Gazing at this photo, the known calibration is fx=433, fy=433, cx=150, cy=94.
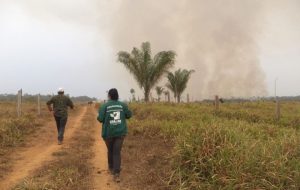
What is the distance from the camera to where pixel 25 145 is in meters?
15.5

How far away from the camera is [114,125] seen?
10.0m

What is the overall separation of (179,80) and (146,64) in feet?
40.4

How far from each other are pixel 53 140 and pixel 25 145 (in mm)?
1609

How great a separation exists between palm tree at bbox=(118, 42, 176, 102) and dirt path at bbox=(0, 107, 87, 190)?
22590mm

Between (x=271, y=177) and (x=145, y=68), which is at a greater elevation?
(x=145, y=68)

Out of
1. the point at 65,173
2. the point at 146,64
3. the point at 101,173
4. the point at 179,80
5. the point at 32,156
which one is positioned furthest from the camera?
the point at 179,80

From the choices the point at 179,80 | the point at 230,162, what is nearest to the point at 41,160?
the point at 230,162

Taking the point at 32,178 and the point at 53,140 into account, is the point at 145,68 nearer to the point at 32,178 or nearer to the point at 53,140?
the point at 53,140

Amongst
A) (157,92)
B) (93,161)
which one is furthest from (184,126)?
(157,92)

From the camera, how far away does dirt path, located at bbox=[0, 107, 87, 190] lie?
10009 millimetres

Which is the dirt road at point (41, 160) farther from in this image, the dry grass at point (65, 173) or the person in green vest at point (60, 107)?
the person in green vest at point (60, 107)

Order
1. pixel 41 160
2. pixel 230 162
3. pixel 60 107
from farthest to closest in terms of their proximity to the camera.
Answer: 1. pixel 60 107
2. pixel 41 160
3. pixel 230 162

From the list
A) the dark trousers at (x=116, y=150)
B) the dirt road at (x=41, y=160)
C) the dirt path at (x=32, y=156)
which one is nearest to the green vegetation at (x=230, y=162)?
the dark trousers at (x=116, y=150)

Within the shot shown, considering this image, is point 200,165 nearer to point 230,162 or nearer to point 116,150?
point 230,162
